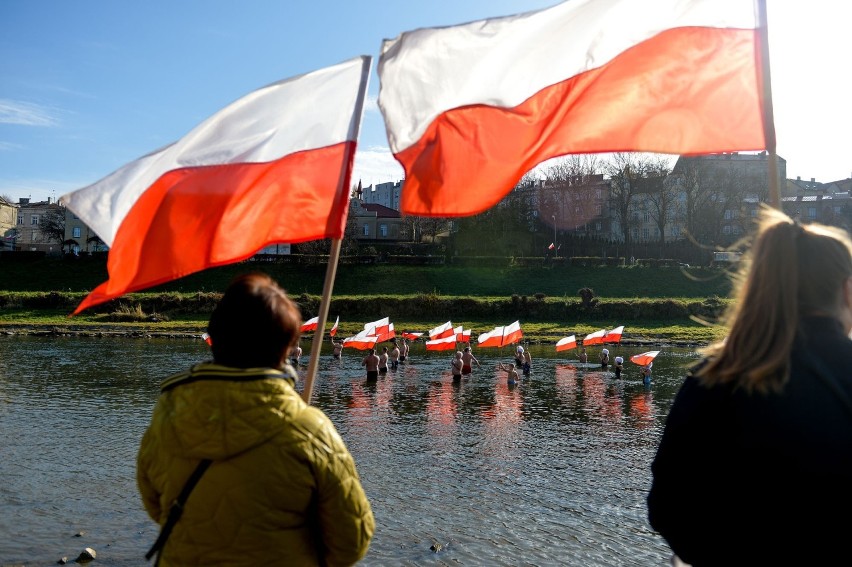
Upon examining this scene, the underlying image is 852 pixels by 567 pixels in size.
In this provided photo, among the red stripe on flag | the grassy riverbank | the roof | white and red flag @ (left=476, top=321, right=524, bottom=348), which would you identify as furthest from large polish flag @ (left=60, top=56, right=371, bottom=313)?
the roof

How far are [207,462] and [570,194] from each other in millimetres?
110796

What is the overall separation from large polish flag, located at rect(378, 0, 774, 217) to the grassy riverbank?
135ft

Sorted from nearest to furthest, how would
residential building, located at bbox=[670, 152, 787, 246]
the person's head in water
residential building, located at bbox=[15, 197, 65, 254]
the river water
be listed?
the person's head in water, the river water, residential building, located at bbox=[670, 152, 787, 246], residential building, located at bbox=[15, 197, 65, 254]

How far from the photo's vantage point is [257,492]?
3535 millimetres

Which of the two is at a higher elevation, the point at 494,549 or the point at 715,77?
the point at 715,77

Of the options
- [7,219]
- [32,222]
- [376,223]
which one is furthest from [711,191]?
[7,219]

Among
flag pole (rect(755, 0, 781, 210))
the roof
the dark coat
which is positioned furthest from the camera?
the roof

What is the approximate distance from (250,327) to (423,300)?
202 feet

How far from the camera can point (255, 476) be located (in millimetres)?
3523

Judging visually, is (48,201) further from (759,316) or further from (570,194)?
(759,316)

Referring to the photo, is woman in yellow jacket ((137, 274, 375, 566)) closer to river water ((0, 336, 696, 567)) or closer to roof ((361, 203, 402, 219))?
river water ((0, 336, 696, 567))

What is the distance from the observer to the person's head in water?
12.0ft

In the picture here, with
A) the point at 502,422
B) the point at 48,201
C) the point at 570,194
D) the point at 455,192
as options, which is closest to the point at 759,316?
the point at 455,192

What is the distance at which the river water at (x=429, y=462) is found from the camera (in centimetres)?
1184
